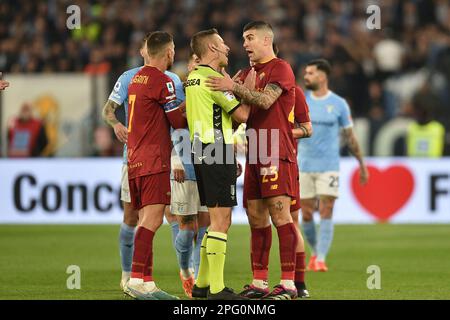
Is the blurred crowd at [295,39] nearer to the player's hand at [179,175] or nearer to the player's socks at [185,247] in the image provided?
the player's socks at [185,247]

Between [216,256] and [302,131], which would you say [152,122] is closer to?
[216,256]

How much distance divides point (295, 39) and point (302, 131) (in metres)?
13.4

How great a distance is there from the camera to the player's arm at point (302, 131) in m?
9.72

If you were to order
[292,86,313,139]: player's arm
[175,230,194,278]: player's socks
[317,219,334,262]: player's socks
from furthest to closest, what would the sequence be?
[317,219,334,262]: player's socks < [175,230,194,278]: player's socks < [292,86,313,139]: player's arm

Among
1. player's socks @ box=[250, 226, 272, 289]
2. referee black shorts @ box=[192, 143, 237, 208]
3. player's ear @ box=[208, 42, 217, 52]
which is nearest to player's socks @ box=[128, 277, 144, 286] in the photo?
referee black shorts @ box=[192, 143, 237, 208]

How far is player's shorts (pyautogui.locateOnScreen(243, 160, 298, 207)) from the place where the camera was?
30.2 feet

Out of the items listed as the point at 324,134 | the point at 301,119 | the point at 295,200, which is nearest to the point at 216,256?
the point at 295,200

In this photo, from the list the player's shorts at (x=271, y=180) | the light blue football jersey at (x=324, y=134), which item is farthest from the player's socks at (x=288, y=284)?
the light blue football jersey at (x=324, y=134)

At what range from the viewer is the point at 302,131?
980 cm

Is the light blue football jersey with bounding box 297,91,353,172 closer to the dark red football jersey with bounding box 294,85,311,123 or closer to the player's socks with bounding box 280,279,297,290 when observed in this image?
the dark red football jersey with bounding box 294,85,311,123

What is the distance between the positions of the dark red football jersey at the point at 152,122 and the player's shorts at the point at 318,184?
3.76 meters

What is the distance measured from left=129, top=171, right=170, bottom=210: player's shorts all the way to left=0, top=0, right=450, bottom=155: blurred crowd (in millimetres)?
11029
